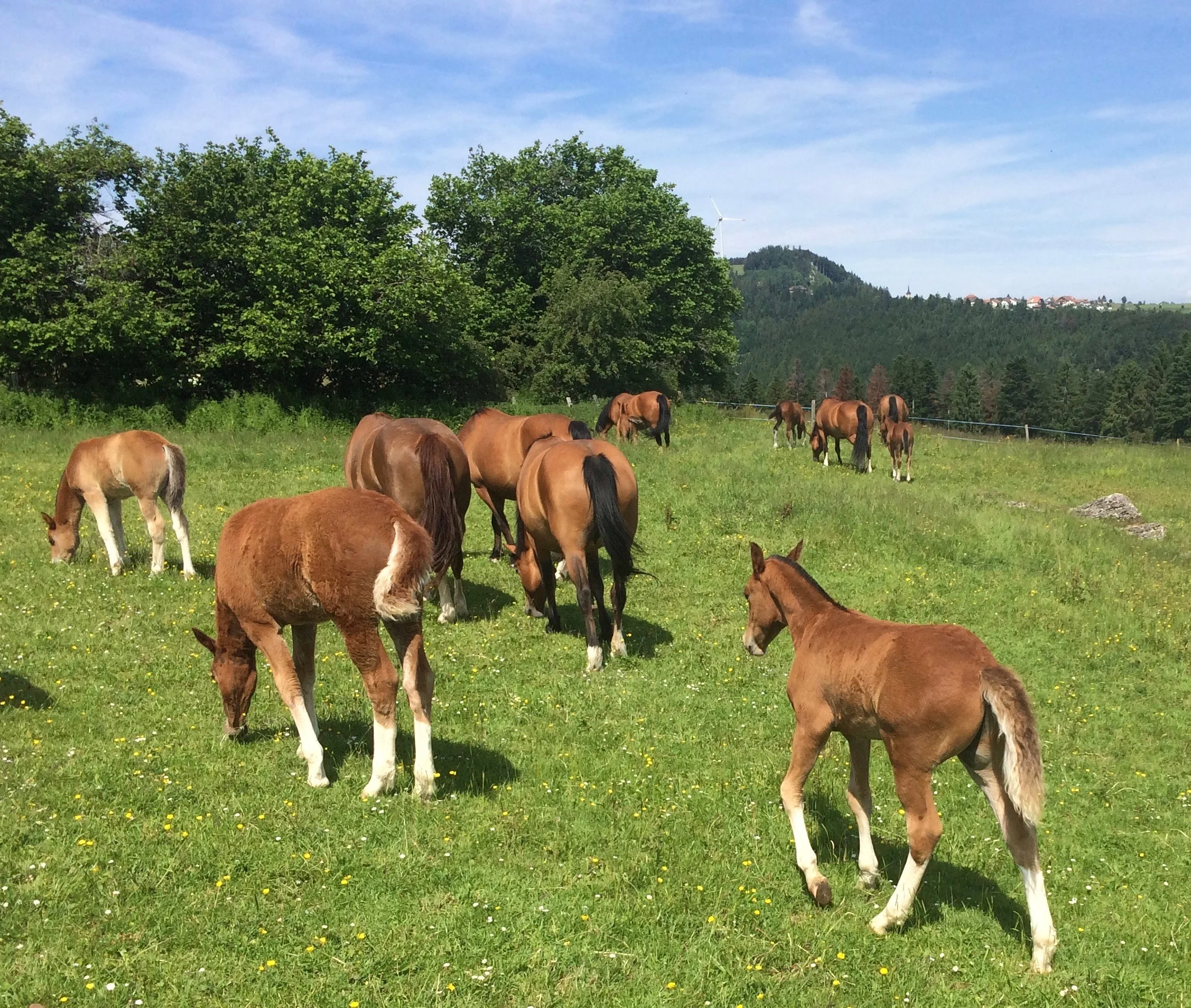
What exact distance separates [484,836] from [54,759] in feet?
11.6

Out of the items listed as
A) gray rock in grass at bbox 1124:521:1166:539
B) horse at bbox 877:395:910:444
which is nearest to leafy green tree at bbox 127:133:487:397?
horse at bbox 877:395:910:444

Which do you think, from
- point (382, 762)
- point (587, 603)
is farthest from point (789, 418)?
point (382, 762)

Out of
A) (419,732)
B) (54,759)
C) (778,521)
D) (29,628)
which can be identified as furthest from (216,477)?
(419,732)

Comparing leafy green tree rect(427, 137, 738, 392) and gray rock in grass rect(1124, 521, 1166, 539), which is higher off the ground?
leafy green tree rect(427, 137, 738, 392)

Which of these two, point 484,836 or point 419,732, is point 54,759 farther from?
point 484,836

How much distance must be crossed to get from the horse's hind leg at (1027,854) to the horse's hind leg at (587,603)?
5.26 m

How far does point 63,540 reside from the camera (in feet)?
42.7

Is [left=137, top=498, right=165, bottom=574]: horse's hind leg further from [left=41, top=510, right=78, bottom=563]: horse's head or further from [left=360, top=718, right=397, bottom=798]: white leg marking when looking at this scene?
[left=360, top=718, right=397, bottom=798]: white leg marking

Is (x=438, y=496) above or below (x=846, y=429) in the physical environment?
below

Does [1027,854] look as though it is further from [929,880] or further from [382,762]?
[382,762]

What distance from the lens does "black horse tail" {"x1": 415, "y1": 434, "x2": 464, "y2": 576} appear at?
9852 mm

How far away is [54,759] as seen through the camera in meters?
6.89

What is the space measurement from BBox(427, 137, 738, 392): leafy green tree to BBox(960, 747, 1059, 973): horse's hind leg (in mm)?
35529

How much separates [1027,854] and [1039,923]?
0.44 m
